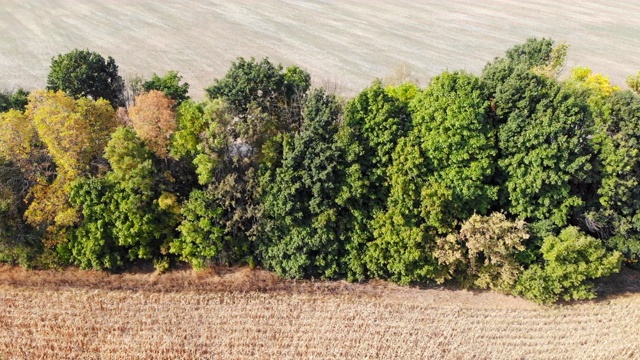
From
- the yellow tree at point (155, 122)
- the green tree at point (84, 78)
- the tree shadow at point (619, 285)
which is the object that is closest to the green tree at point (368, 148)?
the yellow tree at point (155, 122)

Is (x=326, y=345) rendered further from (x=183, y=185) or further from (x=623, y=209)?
(x=623, y=209)

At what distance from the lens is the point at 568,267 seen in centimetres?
2817

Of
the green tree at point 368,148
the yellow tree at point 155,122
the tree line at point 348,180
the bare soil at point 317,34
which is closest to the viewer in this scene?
the tree line at point 348,180

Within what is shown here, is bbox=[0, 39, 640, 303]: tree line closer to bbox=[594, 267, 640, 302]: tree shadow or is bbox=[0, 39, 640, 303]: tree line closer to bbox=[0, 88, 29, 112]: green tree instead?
bbox=[594, 267, 640, 302]: tree shadow

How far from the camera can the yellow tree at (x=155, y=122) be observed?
98.3 ft

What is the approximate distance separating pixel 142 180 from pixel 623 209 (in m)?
30.8

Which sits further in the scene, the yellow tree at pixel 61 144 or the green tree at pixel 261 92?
the green tree at pixel 261 92

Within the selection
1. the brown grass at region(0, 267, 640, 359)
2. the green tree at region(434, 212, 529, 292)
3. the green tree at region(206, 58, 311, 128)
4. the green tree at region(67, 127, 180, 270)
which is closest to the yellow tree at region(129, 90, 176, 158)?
the green tree at region(67, 127, 180, 270)

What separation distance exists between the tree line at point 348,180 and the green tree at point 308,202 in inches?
4.1

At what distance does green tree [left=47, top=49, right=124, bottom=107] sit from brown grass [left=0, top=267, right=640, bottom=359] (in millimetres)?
13919

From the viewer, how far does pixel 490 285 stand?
3073cm

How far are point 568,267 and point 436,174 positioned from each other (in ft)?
32.2

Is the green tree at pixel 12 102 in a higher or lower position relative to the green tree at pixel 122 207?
higher

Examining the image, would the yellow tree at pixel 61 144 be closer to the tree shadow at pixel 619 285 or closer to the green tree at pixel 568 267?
the green tree at pixel 568 267
